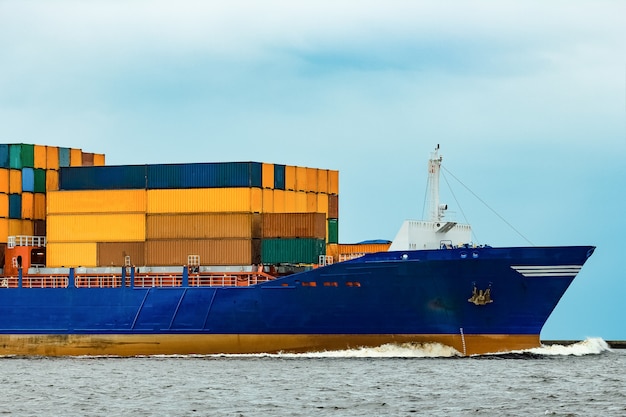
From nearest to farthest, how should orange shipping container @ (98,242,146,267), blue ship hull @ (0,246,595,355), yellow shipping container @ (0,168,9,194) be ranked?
1. blue ship hull @ (0,246,595,355)
2. orange shipping container @ (98,242,146,267)
3. yellow shipping container @ (0,168,9,194)

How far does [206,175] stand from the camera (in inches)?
2221

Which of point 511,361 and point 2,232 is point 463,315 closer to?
point 511,361

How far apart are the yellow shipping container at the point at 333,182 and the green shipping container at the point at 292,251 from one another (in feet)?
22.0

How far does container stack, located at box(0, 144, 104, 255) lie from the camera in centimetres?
6025

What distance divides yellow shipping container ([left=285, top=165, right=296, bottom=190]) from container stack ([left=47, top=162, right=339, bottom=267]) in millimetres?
45

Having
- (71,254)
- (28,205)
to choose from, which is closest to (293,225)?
(71,254)

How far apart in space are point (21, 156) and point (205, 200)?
10.4m

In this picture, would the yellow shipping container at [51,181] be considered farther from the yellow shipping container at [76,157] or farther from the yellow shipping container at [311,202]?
the yellow shipping container at [311,202]

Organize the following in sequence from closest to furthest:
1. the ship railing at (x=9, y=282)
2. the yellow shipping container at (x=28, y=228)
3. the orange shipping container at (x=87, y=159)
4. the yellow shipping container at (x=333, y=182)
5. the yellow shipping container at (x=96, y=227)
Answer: the yellow shipping container at (x=96, y=227) → the ship railing at (x=9, y=282) → the yellow shipping container at (x=28, y=228) → the yellow shipping container at (x=333, y=182) → the orange shipping container at (x=87, y=159)

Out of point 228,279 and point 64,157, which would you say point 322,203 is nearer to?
point 228,279

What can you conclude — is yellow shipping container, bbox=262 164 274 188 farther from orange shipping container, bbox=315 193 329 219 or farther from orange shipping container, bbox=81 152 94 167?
orange shipping container, bbox=81 152 94 167

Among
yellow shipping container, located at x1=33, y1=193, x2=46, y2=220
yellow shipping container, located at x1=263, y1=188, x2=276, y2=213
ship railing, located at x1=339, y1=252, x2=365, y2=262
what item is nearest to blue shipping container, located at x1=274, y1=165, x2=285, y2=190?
yellow shipping container, located at x1=263, y1=188, x2=276, y2=213

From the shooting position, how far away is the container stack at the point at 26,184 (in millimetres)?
60250

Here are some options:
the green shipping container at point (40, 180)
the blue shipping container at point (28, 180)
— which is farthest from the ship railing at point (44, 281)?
the green shipping container at point (40, 180)
